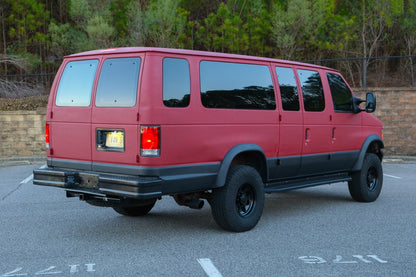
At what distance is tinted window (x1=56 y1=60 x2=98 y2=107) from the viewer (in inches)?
242

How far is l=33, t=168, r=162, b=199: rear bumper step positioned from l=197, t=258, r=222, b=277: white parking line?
846 mm

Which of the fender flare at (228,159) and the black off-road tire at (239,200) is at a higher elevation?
the fender flare at (228,159)

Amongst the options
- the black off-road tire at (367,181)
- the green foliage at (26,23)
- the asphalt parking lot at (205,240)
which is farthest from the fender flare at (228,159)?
the green foliage at (26,23)

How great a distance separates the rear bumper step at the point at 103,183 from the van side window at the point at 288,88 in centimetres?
250

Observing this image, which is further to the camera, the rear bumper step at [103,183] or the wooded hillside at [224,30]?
the wooded hillside at [224,30]

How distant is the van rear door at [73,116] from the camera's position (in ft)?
19.9

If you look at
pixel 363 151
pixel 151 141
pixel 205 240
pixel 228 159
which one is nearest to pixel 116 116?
pixel 151 141

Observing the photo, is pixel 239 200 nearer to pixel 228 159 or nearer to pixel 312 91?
pixel 228 159

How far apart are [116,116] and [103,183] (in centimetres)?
75

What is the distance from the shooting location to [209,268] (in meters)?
4.94

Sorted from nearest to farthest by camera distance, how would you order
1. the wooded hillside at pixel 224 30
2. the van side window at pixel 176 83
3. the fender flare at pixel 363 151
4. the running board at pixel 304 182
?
the van side window at pixel 176 83
the running board at pixel 304 182
the fender flare at pixel 363 151
the wooded hillside at pixel 224 30

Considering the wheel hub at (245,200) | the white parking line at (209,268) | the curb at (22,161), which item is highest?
the wheel hub at (245,200)

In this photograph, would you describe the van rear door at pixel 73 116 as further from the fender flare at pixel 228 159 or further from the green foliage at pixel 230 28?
the green foliage at pixel 230 28

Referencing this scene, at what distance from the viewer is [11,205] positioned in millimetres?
8367
